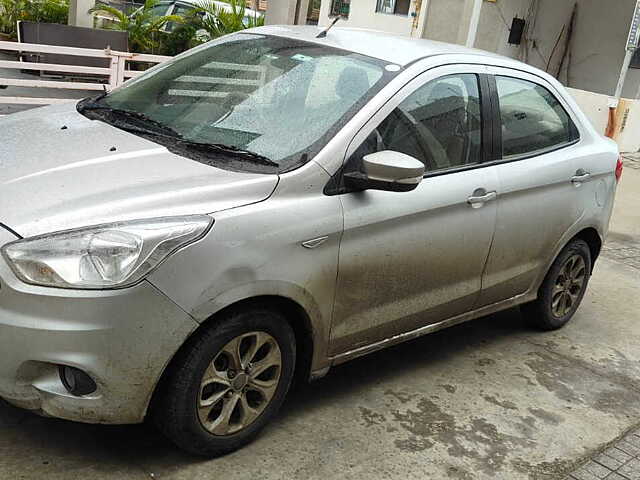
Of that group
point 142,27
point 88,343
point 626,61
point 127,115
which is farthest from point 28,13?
point 88,343

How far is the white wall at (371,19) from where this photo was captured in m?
15.4

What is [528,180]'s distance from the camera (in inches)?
177

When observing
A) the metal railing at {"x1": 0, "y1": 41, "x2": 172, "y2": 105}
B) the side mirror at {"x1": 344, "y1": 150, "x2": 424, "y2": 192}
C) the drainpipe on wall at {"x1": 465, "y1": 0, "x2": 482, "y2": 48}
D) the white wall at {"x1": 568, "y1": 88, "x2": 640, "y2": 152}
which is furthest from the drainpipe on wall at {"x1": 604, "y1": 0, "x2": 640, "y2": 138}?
the side mirror at {"x1": 344, "y1": 150, "x2": 424, "y2": 192}

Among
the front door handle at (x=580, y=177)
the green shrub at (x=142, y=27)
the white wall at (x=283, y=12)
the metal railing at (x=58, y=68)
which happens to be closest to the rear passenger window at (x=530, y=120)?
the front door handle at (x=580, y=177)

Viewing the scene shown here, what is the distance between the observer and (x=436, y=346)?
493 centimetres

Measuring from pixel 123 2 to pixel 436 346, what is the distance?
734 inches

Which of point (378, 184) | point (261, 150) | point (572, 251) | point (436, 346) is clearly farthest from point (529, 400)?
point (261, 150)

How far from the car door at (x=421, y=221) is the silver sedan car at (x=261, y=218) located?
0.4 inches

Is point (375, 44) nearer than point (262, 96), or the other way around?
point (262, 96)

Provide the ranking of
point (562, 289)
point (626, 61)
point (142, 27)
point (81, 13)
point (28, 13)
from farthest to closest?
1. point (28, 13)
2. point (626, 61)
3. point (81, 13)
4. point (142, 27)
5. point (562, 289)

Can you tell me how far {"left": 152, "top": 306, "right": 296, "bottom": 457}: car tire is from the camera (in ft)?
10.2

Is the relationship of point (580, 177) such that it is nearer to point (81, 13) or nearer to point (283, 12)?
point (283, 12)

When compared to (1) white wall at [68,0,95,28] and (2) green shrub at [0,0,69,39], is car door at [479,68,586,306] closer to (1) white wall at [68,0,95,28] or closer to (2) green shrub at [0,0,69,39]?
(1) white wall at [68,0,95,28]

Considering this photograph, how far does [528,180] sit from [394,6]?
12097 millimetres
